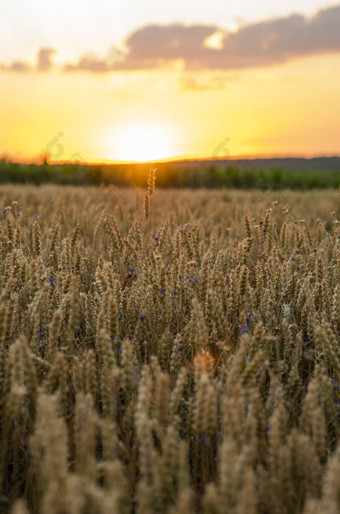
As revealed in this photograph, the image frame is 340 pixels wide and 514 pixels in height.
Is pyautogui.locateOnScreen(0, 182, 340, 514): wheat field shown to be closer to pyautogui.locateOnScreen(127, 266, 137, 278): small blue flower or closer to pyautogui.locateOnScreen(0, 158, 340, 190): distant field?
pyautogui.locateOnScreen(127, 266, 137, 278): small blue flower

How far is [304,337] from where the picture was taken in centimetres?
207

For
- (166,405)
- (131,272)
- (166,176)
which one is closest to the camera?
(166,405)

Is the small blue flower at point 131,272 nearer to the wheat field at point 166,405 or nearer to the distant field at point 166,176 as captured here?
the wheat field at point 166,405

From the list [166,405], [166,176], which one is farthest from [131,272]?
[166,176]

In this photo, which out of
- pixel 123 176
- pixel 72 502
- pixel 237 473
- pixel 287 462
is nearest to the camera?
pixel 72 502

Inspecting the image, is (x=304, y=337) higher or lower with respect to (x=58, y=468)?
lower

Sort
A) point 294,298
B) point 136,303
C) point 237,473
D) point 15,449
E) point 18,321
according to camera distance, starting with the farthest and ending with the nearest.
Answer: point 294,298 < point 136,303 < point 18,321 < point 15,449 < point 237,473

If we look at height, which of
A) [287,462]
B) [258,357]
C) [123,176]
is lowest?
[287,462]

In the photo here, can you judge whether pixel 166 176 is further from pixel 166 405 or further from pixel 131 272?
pixel 166 405

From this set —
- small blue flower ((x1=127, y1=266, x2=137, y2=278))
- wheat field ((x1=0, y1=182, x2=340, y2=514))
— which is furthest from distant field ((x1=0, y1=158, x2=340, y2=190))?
wheat field ((x1=0, y1=182, x2=340, y2=514))

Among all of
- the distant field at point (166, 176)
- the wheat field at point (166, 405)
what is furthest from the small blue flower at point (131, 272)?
the distant field at point (166, 176)

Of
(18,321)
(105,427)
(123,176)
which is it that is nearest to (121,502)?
(105,427)

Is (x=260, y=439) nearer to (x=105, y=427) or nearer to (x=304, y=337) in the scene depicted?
(x=105, y=427)

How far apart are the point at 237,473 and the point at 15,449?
666 mm
